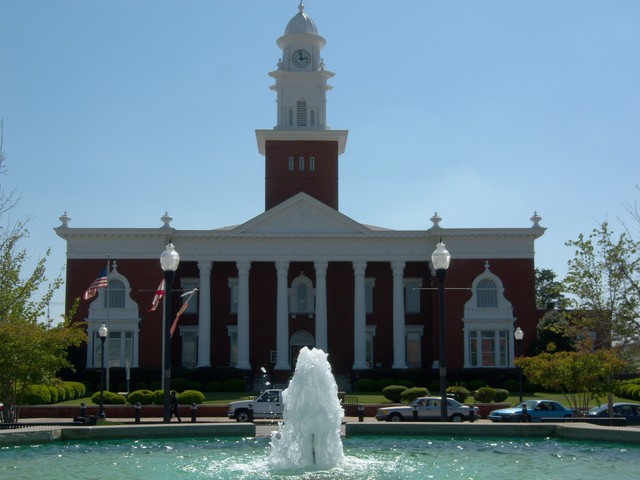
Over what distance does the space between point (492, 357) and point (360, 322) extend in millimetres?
9515

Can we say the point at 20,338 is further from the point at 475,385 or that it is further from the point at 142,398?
the point at 475,385

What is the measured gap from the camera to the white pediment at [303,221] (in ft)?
203

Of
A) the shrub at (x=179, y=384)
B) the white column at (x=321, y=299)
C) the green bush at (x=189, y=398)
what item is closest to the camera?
the green bush at (x=189, y=398)

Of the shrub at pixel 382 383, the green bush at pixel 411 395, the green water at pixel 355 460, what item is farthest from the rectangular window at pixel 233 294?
the green water at pixel 355 460

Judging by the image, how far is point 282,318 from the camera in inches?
2415

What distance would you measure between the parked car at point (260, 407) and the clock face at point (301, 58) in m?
37.4

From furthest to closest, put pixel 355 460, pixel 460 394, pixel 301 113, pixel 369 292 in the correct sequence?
1. pixel 301 113
2. pixel 369 292
3. pixel 460 394
4. pixel 355 460

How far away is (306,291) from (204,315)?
25.9ft

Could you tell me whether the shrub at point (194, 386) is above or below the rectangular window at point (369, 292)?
below

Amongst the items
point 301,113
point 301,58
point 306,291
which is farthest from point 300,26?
point 306,291

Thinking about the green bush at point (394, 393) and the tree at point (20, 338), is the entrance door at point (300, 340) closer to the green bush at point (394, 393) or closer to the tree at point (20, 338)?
the green bush at point (394, 393)

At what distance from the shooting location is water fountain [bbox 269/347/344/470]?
1736 centimetres

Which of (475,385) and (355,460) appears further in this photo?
(475,385)

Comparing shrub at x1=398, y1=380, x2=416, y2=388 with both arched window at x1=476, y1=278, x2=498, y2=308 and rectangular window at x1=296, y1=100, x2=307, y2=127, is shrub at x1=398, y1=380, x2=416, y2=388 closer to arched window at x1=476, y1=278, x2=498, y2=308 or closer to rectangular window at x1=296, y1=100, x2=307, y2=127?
arched window at x1=476, y1=278, x2=498, y2=308
